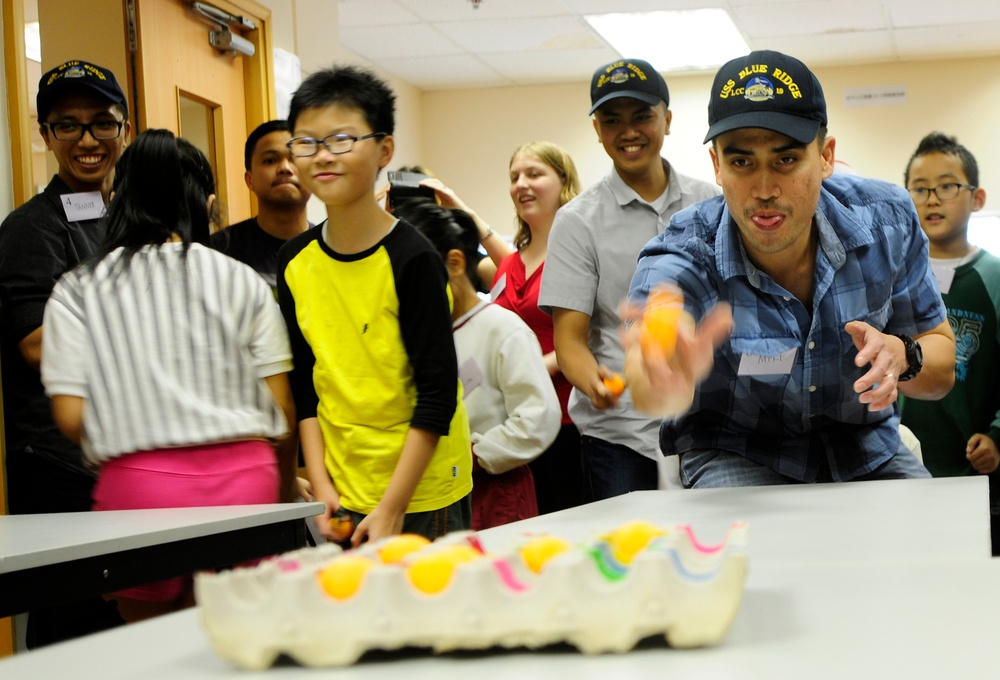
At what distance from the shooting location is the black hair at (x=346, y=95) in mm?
2109

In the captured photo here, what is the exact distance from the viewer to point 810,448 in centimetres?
191

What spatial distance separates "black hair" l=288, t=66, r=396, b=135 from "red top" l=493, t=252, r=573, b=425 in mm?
1129

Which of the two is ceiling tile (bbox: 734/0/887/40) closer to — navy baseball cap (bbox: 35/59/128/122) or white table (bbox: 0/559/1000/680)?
navy baseball cap (bbox: 35/59/128/122)

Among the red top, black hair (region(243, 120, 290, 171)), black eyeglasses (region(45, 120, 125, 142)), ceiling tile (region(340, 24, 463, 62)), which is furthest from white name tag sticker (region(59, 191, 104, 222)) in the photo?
ceiling tile (region(340, 24, 463, 62))

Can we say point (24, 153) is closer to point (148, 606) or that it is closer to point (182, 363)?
point (182, 363)

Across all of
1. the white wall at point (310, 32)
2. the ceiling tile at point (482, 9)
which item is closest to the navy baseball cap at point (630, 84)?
the white wall at point (310, 32)

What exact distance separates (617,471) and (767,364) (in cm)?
85

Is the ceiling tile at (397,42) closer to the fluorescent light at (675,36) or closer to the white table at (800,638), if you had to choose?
the fluorescent light at (675,36)

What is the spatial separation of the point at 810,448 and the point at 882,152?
647cm

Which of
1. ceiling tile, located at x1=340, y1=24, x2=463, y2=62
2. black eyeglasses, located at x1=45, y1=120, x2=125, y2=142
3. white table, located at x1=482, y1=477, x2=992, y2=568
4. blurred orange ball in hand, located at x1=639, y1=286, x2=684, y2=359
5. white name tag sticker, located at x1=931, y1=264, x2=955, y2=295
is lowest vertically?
white table, located at x1=482, y1=477, x2=992, y2=568

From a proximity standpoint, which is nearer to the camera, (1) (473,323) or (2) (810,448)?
(2) (810,448)

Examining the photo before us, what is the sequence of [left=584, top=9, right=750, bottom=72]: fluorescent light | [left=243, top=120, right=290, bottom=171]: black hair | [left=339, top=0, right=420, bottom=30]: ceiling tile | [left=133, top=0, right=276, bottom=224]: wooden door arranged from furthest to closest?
[left=584, top=9, right=750, bottom=72]: fluorescent light
[left=339, top=0, right=420, bottom=30]: ceiling tile
[left=133, top=0, right=276, bottom=224]: wooden door
[left=243, top=120, right=290, bottom=171]: black hair

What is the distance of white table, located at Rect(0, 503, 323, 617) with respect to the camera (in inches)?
60.9

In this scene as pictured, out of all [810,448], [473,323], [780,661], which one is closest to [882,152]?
[473,323]
